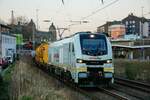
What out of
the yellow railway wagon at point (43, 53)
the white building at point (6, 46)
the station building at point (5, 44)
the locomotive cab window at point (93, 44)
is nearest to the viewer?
the locomotive cab window at point (93, 44)

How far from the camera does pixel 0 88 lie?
16.8m

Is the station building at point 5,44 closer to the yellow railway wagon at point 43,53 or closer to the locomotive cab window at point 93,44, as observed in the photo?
the yellow railway wagon at point 43,53

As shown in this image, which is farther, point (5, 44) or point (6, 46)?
point (6, 46)

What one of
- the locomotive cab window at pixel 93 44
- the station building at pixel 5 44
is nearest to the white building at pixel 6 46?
the station building at pixel 5 44

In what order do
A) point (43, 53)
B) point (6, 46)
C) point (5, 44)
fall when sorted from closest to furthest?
point (43, 53)
point (5, 44)
point (6, 46)

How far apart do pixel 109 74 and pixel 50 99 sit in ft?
27.4

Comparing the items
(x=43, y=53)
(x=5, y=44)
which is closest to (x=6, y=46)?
(x=5, y=44)

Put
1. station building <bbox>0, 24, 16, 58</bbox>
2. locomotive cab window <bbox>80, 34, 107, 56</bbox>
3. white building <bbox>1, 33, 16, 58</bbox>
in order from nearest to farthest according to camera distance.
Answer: locomotive cab window <bbox>80, 34, 107, 56</bbox> < station building <bbox>0, 24, 16, 58</bbox> < white building <bbox>1, 33, 16, 58</bbox>

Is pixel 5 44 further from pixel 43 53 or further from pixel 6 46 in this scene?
pixel 43 53

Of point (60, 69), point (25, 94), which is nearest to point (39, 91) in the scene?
point (25, 94)

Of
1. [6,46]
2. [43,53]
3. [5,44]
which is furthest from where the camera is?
[6,46]

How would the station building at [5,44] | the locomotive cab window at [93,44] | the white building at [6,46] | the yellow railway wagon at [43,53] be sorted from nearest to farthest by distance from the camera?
the locomotive cab window at [93,44]
the yellow railway wagon at [43,53]
the station building at [5,44]
the white building at [6,46]

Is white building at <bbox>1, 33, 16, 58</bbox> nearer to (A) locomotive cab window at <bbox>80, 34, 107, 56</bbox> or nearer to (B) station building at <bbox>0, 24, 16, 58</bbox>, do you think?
(B) station building at <bbox>0, 24, 16, 58</bbox>

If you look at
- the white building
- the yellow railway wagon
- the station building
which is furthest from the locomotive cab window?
the white building
